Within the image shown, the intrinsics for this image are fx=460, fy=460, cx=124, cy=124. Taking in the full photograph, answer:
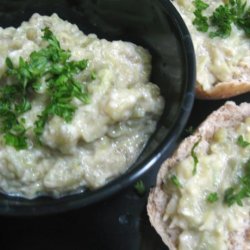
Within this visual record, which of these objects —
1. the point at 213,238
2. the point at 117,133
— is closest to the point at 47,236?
the point at 117,133

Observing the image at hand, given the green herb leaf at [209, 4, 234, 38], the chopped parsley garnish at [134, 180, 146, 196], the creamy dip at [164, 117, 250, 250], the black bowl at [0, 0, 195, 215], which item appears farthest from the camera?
the green herb leaf at [209, 4, 234, 38]

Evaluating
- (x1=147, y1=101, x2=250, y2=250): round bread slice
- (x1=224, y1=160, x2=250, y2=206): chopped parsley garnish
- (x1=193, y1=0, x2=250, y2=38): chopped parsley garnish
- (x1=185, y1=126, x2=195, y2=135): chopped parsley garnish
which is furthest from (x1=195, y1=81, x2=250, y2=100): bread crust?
(x1=224, y1=160, x2=250, y2=206): chopped parsley garnish

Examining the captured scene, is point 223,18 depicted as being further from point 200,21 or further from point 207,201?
point 207,201

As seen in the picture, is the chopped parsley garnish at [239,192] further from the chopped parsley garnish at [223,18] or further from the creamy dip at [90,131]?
the chopped parsley garnish at [223,18]

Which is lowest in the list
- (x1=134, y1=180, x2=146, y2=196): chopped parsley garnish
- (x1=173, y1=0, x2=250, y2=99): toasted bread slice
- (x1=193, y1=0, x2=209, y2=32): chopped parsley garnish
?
(x1=134, y1=180, x2=146, y2=196): chopped parsley garnish

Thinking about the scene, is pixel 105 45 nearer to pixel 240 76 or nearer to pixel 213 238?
pixel 240 76

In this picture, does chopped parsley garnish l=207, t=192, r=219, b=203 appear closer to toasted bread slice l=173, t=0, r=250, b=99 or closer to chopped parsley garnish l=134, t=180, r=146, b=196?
chopped parsley garnish l=134, t=180, r=146, b=196
